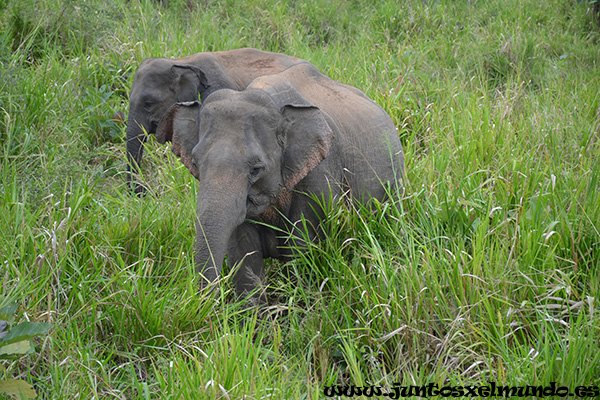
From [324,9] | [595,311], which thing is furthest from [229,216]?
[324,9]

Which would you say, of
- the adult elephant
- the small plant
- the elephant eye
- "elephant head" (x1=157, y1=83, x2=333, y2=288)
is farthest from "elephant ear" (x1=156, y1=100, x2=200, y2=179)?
the adult elephant

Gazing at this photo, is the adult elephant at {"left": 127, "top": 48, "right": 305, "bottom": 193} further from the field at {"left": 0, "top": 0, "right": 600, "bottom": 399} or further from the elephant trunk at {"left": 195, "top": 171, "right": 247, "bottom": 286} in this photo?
the elephant trunk at {"left": 195, "top": 171, "right": 247, "bottom": 286}

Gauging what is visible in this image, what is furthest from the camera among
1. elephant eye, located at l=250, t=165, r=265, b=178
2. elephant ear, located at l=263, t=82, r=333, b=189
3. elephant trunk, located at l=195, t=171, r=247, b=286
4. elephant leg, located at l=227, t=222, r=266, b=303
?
elephant leg, located at l=227, t=222, r=266, b=303

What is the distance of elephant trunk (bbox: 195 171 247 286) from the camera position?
2.97 metres

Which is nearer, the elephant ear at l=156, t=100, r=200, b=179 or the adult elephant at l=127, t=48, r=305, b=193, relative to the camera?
the elephant ear at l=156, t=100, r=200, b=179

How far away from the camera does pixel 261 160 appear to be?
3.17m

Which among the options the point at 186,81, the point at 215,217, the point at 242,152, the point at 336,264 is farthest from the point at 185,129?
the point at 186,81

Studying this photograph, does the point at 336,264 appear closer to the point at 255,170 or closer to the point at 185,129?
the point at 255,170

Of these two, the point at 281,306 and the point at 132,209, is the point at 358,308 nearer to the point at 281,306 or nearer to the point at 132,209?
the point at 281,306

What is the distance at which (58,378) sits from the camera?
2.63 m

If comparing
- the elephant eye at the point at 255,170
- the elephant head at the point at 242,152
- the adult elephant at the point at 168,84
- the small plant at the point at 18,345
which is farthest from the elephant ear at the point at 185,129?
the adult elephant at the point at 168,84

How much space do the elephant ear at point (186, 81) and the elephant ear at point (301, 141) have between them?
2.39 metres

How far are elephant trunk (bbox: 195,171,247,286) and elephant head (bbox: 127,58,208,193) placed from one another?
2745 mm

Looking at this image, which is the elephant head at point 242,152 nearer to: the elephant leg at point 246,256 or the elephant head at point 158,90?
the elephant leg at point 246,256
